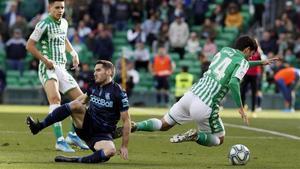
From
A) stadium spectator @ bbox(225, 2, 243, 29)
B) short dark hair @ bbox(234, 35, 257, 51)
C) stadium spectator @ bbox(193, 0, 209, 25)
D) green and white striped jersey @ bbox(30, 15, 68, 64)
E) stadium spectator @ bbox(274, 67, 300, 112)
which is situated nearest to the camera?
short dark hair @ bbox(234, 35, 257, 51)

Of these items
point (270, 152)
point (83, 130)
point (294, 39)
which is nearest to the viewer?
point (83, 130)

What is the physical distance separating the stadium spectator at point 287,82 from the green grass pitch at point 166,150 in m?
10.00

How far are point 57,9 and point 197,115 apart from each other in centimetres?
272

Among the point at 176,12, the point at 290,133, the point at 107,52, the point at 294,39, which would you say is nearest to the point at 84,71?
the point at 107,52

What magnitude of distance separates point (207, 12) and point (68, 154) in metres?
22.1

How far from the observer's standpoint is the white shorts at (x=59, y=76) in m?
14.4

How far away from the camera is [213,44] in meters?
32.8

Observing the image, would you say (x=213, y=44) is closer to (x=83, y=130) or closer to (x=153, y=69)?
(x=153, y=69)

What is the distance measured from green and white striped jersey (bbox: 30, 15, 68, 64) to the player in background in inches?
75.8

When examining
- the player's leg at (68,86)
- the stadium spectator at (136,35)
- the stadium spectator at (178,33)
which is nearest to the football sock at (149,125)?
the player's leg at (68,86)

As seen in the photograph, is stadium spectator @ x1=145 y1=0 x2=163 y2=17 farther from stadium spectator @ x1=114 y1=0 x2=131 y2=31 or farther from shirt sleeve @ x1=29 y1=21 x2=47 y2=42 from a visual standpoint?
shirt sleeve @ x1=29 y1=21 x2=47 y2=42

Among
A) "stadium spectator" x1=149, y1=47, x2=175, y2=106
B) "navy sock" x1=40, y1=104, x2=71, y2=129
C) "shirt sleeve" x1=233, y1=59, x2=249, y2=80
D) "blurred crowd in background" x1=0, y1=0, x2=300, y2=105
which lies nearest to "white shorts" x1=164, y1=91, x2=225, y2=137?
"shirt sleeve" x1=233, y1=59, x2=249, y2=80

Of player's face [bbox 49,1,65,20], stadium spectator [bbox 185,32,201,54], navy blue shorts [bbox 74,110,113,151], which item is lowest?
stadium spectator [bbox 185,32,201,54]

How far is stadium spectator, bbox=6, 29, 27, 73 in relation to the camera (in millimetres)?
32625
